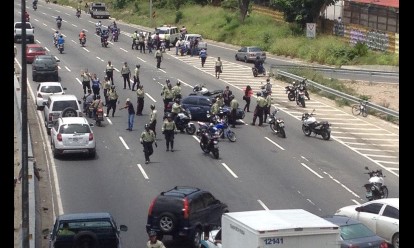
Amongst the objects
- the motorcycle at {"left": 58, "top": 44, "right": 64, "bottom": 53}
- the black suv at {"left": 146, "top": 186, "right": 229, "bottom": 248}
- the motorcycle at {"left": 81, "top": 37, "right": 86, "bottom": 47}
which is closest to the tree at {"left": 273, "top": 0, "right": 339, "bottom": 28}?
the motorcycle at {"left": 81, "top": 37, "right": 86, "bottom": 47}

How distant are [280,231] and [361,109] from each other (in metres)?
29.6

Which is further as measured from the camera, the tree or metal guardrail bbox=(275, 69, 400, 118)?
the tree

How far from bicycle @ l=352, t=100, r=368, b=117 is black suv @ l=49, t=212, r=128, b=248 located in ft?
91.7

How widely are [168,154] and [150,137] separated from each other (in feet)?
9.53

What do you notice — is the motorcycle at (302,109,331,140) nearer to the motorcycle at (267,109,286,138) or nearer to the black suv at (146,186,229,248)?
the motorcycle at (267,109,286,138)

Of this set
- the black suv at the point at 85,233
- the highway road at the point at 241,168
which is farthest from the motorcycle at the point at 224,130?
the black suv at the point at 85,233

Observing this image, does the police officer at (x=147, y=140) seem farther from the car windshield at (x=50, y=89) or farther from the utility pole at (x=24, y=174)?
the car windshield at (x=50, y=89)

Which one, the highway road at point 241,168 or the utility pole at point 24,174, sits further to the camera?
the highway road at point 241,168

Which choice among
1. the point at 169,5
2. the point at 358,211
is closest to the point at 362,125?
the point at 358,211

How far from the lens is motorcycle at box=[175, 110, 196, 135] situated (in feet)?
142

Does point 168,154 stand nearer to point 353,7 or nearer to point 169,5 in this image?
point 353,7

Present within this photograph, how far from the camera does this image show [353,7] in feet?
264

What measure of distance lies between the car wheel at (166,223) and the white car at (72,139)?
11960mm

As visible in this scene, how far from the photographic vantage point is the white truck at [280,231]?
20.8 m
